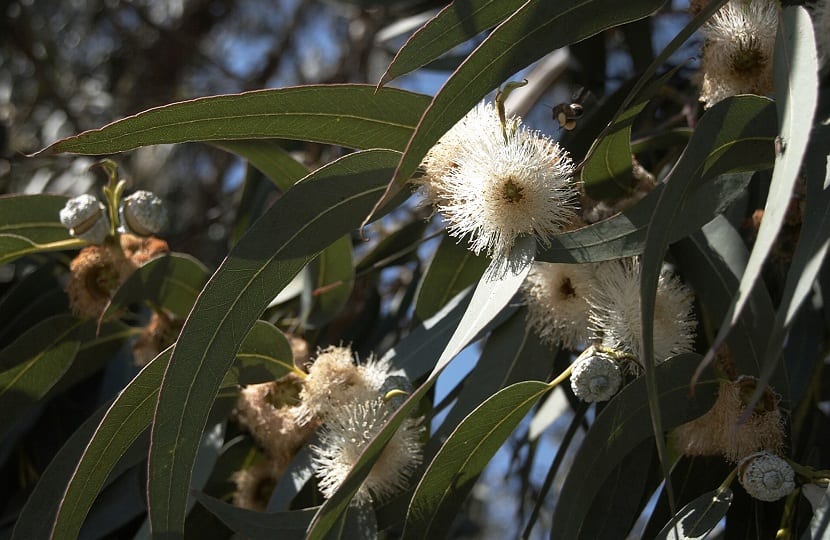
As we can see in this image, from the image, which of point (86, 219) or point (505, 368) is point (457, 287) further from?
point (86, 219)

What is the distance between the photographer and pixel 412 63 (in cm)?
99

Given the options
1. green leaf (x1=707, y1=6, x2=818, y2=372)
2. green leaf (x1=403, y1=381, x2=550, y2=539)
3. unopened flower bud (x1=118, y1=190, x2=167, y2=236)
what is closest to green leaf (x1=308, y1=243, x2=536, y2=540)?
green leaf (x1=403, y1=381, x2=550, y2=539)

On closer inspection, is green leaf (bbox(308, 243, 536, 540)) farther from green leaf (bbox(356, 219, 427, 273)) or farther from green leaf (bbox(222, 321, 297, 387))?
green leaf (bbox(356, 219, 427, 273))

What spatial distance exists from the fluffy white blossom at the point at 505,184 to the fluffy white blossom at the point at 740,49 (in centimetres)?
25

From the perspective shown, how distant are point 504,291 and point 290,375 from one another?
0.46 metres

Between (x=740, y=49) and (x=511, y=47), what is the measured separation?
349 millimetres

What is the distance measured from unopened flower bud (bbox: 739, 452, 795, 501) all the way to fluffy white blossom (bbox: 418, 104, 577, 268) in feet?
1.06

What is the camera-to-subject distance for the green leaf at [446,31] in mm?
979

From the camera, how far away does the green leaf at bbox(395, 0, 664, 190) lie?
36.2 inches

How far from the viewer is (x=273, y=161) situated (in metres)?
1.44

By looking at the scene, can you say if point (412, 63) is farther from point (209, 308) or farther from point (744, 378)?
point (744, 378)

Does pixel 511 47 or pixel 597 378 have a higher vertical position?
pixel 511 47

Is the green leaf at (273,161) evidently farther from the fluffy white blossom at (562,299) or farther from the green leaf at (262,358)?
the fluffy white blossom at (562,299)

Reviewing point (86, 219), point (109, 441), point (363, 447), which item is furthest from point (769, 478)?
point (86, 219)
